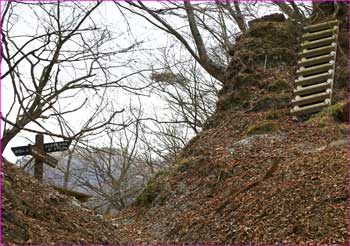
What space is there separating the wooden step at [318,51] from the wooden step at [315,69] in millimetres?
345

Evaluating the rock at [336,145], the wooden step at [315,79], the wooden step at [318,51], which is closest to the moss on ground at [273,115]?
the wooden step at [315,79]

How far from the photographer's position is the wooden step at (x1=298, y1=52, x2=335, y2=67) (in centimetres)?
759

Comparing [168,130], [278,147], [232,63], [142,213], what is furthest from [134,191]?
[278,147]

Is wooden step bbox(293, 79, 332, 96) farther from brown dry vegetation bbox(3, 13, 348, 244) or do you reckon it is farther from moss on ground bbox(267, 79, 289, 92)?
moss on ground bbox(267, 79, 289, 92)

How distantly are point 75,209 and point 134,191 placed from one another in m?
10.4

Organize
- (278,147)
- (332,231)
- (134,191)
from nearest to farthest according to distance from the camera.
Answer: (332,231), (278,147), (134,191)

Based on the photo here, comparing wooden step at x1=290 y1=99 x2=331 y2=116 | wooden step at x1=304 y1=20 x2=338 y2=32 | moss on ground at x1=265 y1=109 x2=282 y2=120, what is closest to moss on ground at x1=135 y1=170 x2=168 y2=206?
moss on ground at x1=265 y1=109 x2=282 y2=120

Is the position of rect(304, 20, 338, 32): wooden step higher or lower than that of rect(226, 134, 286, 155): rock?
higher

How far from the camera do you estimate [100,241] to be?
14.3ft

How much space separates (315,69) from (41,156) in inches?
166

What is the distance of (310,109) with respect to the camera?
6828 millimetres

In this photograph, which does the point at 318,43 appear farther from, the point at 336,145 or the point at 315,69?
the point at 336,145

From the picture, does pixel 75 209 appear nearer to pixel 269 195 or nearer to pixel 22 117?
pixel 22 117

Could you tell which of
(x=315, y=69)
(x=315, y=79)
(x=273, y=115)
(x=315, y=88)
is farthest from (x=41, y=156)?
(x=315, y=69)
